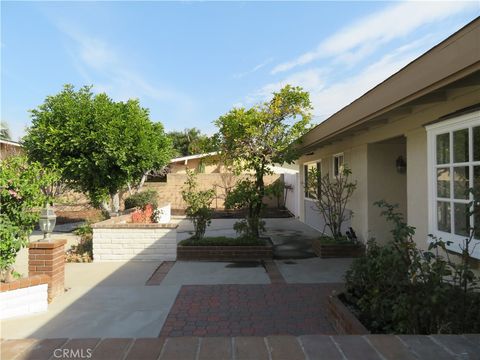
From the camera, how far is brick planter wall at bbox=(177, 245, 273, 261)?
840cm

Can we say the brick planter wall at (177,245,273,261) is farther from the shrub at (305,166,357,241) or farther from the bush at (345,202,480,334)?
the bush at (345,202,480,334)

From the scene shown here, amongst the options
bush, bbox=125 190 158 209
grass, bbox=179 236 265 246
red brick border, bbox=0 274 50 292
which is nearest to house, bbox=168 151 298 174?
bush, bbox=125 190 158 209

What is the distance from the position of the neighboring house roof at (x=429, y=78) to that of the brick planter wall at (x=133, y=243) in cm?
456

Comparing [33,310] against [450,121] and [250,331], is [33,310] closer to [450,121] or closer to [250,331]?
[250,331]

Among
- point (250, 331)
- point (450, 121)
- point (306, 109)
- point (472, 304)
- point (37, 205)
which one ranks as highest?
point (306, 109)

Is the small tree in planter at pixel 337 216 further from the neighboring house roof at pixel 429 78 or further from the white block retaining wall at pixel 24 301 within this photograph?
the white block retaining wall at pixel 24 301

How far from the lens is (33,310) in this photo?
5109 mm

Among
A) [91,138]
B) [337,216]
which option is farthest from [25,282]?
[337,216]

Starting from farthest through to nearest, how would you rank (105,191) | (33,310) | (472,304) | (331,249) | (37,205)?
(105,191)
(331,249)
(37,205)
(33,310)
(472,304)

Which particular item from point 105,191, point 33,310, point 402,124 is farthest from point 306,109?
point 33,310

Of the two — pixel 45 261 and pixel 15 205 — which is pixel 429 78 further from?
pixel 45 261

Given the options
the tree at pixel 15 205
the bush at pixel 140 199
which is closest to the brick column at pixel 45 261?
the tree at pixel 15 205

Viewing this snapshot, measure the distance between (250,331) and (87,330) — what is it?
1.89 metres

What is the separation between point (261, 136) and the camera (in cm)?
940
